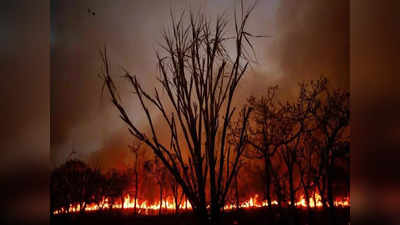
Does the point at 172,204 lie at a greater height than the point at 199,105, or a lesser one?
lesser

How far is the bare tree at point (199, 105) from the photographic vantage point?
6.48ft

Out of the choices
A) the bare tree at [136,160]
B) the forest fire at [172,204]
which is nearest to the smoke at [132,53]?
the bare tree at [136,160]

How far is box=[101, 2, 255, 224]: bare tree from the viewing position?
6.48ft

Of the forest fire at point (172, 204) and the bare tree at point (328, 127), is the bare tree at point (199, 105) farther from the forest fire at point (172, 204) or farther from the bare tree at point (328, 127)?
the bare tree at point (328, 127)

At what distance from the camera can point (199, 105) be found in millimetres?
1996

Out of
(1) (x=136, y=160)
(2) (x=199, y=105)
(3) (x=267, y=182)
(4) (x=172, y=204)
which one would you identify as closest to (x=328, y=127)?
(3) (x=267, y=182)

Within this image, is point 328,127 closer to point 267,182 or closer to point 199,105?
point 267,182
